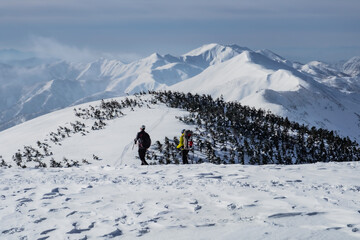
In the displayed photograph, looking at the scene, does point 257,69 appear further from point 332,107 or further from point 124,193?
point 124,193

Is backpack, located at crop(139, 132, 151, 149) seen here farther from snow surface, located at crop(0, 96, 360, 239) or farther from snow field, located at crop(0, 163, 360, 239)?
snow field, located at crop(0, 163, 360, 239)

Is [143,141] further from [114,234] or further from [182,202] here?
[114,234]

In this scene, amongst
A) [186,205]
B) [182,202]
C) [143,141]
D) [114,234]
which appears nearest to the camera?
[114,234]

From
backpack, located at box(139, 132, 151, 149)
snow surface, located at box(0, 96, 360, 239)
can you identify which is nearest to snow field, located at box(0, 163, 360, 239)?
snow surface, located at box(0, 96, 360, 239)

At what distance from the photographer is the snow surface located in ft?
19.4

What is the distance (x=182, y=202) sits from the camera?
7512 millimetres

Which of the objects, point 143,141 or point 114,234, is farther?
point 143,141

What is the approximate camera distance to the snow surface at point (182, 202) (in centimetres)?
590

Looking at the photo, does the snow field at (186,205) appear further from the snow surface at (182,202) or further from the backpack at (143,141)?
the backpack at (143,141)

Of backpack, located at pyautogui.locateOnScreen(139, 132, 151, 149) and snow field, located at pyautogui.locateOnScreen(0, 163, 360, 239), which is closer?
snow field, located at pyautogui.locateOnScreen(0, 163, 360, 239)

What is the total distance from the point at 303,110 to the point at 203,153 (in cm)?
7811

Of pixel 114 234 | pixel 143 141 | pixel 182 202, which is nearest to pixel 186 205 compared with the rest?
pixel 182 202

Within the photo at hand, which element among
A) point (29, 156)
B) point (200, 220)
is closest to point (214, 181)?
point (200, 220)

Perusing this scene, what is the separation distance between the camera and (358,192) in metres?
8.15
